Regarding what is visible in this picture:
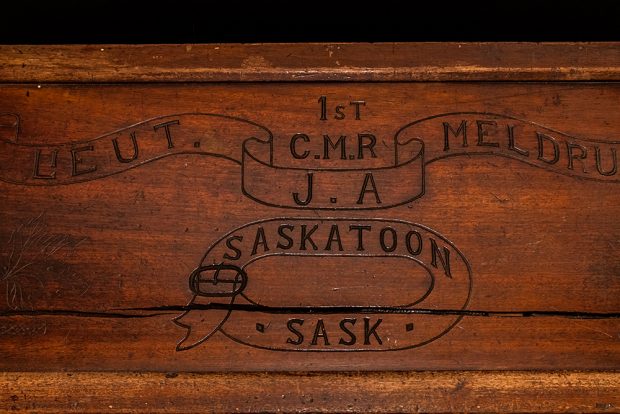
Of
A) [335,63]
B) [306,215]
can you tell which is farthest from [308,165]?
[335,63]

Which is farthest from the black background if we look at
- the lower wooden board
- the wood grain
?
the lower wooden board

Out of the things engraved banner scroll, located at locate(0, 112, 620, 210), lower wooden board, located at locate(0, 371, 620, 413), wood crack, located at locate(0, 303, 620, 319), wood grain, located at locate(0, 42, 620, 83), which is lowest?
lower wooden board, located at locate(0, 371, 620, 413)

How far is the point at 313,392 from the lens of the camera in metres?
1.32

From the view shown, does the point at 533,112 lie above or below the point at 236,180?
above

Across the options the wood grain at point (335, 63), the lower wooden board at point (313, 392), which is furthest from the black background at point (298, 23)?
the lower wooden board at point (313, 392)

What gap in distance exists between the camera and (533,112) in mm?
1417

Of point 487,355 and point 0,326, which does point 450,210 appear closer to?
point 487,355

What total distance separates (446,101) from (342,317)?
51cm

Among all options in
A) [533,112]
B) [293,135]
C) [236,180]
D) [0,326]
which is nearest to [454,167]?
[533,112]

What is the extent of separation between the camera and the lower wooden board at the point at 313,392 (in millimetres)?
1314

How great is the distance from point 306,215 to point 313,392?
360 millimetres

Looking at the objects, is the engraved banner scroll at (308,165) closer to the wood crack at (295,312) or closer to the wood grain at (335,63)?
the wood grain at (335,63)

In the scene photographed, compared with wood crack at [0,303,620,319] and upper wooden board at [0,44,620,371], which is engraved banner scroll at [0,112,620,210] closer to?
upper wooden board at [0,44,620,371]

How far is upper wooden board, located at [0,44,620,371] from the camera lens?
135cm
